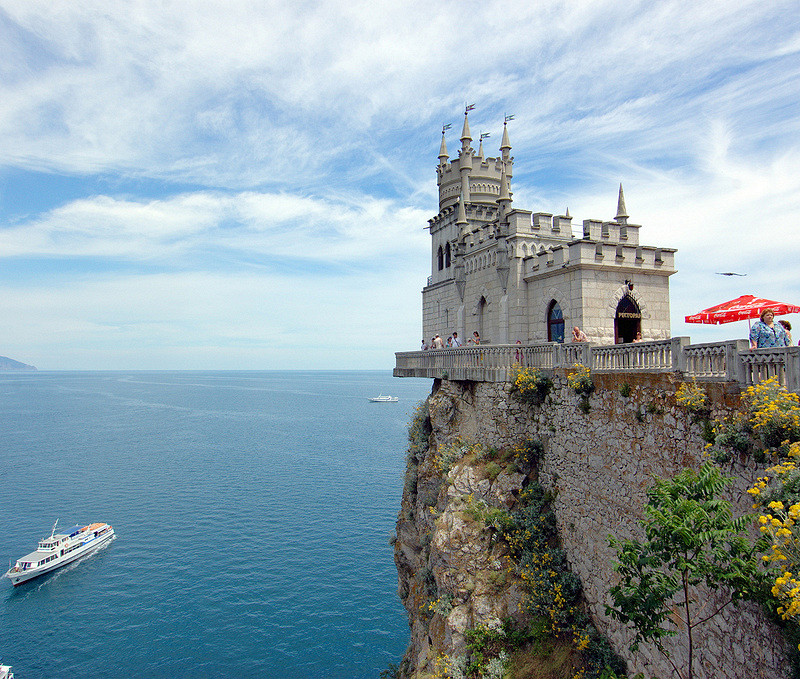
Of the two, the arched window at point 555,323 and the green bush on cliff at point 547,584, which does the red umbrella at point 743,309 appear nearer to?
the arched window at point 555,323

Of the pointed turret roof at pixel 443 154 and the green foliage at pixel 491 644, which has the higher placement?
the pointed turret roof at pixel 443 154

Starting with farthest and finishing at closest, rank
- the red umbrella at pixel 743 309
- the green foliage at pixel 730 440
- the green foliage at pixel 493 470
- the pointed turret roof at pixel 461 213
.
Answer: the pointed turret roof at pixel 461 213, the green foliage at pixel 493 470, the red umbrella at pixel 743 309, the green foliage at pixel 730 440

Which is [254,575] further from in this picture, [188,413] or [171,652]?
[188,413]

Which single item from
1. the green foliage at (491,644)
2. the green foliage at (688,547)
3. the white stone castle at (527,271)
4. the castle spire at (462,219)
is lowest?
the green foliage at (491,644)

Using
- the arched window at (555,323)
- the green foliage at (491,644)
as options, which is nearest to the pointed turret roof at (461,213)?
the arched window at (555,323)

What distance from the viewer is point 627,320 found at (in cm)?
1995

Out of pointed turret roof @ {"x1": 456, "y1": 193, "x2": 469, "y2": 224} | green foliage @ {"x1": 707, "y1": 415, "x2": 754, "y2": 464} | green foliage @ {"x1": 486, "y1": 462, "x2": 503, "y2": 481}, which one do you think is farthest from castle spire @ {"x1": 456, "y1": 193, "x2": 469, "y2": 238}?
green foliage @ {"x1": 707, "y1": 415, "x2": 754, "y2": 464}

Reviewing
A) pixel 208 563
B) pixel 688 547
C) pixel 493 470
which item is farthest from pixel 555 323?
pixel 208 563

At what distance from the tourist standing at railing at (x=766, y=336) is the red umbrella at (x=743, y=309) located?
2585 mm

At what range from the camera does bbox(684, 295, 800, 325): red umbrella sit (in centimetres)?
1341

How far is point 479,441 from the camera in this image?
2052 cm

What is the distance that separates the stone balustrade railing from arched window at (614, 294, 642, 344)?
13.4ft

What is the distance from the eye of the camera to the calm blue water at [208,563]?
2919cm

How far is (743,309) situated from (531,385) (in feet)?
21.2
